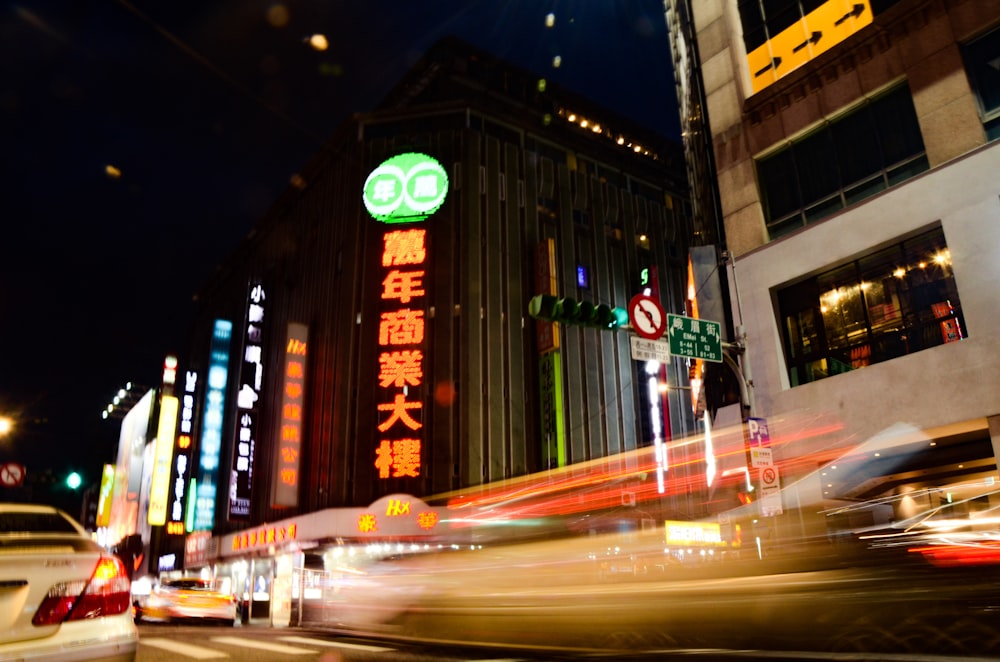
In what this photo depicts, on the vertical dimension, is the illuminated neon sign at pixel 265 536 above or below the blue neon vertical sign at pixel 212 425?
below

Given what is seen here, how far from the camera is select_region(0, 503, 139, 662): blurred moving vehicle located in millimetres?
3432

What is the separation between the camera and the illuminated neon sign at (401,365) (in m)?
29.4

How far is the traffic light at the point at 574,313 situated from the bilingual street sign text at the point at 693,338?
1.82 metres

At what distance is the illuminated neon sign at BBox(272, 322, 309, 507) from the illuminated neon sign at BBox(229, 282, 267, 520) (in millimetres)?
3164

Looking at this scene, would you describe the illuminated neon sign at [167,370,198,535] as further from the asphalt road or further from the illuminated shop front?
Answer: the asphalt road

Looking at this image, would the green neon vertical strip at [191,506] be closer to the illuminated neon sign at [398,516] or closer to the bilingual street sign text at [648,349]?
the illuminated neon sign at [398,516]

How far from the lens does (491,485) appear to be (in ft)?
97.0

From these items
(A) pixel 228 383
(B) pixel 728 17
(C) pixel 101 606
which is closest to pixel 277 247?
(A) pixel 228 383

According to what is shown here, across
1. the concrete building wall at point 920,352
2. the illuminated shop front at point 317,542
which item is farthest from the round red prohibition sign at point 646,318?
the illuminated shop front at point 317,542

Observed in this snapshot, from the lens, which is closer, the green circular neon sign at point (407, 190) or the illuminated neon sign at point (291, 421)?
the illuminated neon sign at point (291, 421)

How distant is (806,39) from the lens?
56.6 feet

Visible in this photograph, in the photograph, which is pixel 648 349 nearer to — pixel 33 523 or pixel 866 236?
pixel 866 236

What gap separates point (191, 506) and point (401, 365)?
24.2 metres

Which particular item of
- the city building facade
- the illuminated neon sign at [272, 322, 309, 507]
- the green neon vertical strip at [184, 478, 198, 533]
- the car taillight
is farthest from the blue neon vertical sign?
the car taillight
